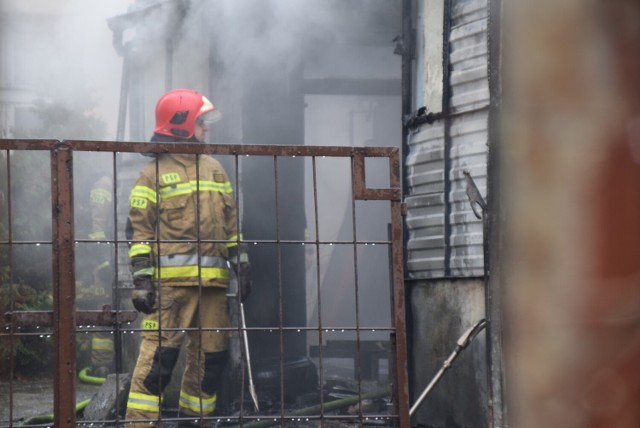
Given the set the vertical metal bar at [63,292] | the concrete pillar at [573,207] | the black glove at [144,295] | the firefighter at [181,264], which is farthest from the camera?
the firefighter at [181,264]

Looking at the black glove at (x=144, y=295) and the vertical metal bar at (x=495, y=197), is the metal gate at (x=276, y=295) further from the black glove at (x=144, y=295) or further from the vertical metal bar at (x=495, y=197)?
the vertical metal bar at (x=495, y=197)

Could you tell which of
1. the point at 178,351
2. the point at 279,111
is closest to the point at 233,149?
the point at 178,351

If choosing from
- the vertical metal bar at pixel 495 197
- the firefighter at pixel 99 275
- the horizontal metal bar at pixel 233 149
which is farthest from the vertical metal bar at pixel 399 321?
the firefighter at pixel 99 275

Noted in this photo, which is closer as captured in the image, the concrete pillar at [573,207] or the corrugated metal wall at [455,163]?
the concrete pillar at [573,207]

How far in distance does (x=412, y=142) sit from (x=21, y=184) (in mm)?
6018

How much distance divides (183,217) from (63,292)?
209 centimetres

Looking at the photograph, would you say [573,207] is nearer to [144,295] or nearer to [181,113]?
[144,295]

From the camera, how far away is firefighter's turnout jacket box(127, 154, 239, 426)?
212 inches

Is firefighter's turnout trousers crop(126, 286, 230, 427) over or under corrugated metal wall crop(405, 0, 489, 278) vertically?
under

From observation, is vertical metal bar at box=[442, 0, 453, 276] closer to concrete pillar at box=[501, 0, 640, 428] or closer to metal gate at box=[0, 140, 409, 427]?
metal gate at box=[0, 140, 409, 427]

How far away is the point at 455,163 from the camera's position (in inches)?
223

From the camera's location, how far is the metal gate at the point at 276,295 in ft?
11.8

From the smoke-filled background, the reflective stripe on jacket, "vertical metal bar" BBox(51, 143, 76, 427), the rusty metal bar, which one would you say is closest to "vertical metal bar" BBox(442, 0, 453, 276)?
the smoke-filled background

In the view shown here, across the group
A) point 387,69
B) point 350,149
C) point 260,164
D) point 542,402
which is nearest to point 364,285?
point 387,69
